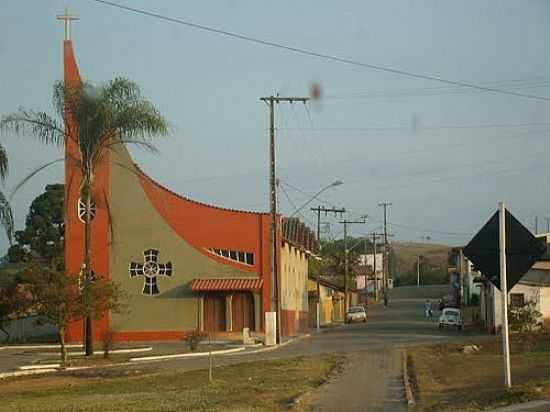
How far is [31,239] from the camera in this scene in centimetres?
7550

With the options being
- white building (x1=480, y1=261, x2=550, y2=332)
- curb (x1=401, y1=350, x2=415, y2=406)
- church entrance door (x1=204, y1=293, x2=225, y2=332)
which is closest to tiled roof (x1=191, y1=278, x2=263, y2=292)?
church entrance door (x1=204, y1=293, x2=225, y2=332)

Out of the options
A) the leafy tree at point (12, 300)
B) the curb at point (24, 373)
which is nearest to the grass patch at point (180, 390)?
the curb at point (24, 373)

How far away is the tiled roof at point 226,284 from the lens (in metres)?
56.1

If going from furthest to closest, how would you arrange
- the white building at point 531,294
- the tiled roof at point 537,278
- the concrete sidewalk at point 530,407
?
the tiled roof at point 537,278
the white building at point 531,294
the concrete sidewalk at point 530,407

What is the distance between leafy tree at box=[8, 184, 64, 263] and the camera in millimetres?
74500

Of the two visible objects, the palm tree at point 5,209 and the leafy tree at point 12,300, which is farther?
the leafy tree at point 12,300

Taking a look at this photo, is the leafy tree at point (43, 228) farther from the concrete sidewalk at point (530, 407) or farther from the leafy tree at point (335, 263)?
the concrete sidewalk at point (530, 407)

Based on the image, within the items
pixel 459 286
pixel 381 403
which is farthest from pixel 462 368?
pixel 459 286

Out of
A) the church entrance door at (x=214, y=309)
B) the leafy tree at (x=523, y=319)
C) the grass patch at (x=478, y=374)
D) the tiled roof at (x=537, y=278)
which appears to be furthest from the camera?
the church entrance door at (x=214, y=309)

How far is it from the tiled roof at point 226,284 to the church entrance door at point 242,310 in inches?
37.2

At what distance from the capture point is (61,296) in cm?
3591

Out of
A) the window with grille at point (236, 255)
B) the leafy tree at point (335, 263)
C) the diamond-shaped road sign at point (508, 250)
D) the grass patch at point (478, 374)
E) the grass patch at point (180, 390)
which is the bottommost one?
the grass patch at point (180, 390)

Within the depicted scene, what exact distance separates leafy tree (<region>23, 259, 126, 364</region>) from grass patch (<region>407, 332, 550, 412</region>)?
1190 cm

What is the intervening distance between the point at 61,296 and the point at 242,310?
887 inches
